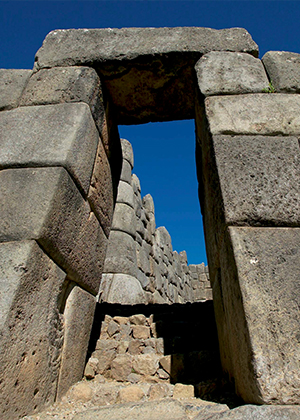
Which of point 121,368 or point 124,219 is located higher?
point 124,219

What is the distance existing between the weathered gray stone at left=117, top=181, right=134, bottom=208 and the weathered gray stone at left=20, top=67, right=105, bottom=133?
3.15 meters

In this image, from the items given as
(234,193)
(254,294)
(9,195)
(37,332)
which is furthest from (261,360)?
(9,195)

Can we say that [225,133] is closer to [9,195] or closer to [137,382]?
[9,195]

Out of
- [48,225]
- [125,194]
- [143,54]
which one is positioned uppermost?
[125,194]

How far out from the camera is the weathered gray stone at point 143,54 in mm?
2645

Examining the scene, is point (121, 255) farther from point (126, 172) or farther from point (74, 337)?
point (74, 337)

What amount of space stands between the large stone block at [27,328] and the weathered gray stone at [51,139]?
62 centimetres

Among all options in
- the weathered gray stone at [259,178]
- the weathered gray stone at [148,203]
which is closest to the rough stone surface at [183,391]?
the weathered gray stone at [259,178]

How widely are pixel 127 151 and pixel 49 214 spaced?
469cm

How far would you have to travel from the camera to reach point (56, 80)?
2.52 metres

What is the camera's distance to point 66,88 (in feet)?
7.98

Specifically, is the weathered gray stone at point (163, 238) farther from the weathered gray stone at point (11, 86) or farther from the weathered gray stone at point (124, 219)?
the weathered gray stone at point (11, 86)

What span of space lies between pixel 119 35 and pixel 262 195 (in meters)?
2.08

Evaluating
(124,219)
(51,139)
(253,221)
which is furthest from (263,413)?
(124,219)
